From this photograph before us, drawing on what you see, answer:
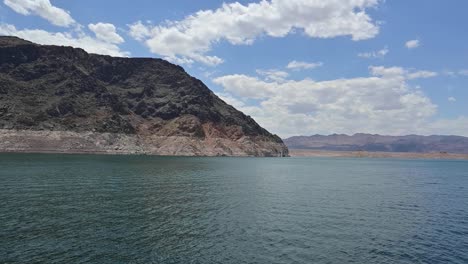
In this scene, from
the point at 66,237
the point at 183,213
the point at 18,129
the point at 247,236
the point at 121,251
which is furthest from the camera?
the point at 18,129

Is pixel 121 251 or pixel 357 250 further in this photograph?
pixel 357 250

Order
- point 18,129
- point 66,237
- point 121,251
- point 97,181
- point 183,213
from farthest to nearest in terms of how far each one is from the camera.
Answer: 1. point 18,129
2. point 97,181
3. point 183,213
4. point 66,237
5. point 121,251

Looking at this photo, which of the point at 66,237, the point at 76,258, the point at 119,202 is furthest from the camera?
the point at 119,202

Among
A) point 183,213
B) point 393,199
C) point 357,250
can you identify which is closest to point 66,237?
point 183,213

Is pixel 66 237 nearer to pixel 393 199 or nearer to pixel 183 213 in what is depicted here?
pixel 183 213

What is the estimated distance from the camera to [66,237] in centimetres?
3072

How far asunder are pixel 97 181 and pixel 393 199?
51.4 meters

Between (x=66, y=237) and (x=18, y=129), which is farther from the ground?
(x=18, y=129)

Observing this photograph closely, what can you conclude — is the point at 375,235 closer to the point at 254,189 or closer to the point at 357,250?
the point at 357,250

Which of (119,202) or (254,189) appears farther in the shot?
(254,189)

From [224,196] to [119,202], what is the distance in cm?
1671

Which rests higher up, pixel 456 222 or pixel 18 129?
pixel 18 129

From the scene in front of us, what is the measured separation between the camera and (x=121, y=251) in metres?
28.1

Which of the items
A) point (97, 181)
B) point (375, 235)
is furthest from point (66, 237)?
point (97, 181)
